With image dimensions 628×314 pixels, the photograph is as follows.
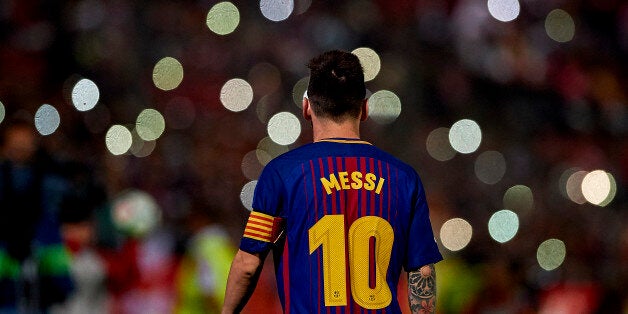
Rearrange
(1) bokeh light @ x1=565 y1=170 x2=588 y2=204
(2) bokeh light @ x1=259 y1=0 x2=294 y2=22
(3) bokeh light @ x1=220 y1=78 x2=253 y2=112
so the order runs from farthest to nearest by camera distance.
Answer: (3) bokeh light @ x1=220 y1=78 x2=253 y2=112, (2) bokeh light @ x1=259 y1=0 x2=294 y2=22, (1) bokeh light @ x1=565 y1=170 x2=588 y2=204

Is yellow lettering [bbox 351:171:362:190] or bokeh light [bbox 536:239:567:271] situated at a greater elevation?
yellow lettering [bbox 351:171:362:190]

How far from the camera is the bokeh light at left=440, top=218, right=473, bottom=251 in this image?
1386 cm

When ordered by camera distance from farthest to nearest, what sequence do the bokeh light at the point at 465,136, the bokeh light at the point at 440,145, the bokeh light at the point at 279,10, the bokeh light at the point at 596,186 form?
the bokeh light at the point at 279,10 → the bokeh light at the point at 440,145 → the bokeh light at the point at 465,136 → the bokeh light at the point at 596,186

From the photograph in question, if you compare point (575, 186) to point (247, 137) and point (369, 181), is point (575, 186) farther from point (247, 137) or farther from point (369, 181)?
point (369, 181)

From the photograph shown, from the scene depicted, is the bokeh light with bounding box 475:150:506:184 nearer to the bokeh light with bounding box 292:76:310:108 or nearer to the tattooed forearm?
the bokeh light with bounding box 292:76:310:108

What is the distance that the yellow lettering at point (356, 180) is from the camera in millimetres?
3897

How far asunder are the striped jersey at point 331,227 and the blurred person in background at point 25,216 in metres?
4.23

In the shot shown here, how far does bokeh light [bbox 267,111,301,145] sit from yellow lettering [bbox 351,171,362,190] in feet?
58.9

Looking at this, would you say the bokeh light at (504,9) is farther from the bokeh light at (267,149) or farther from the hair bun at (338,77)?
the hair bun at (338,77)

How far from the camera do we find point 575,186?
55.5 feet

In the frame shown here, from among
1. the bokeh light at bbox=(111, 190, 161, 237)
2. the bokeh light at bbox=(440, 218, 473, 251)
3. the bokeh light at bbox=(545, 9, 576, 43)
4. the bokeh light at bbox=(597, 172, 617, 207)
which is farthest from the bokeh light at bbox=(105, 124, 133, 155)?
the bokeh light at bbox=(111, 190, 161, 237)

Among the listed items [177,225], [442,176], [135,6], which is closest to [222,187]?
[177,225]

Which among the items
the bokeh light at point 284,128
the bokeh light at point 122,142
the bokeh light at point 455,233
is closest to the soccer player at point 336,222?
the bokeh light at point 455,233

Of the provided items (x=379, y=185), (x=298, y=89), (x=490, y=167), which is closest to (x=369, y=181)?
(x=379, y=185)
